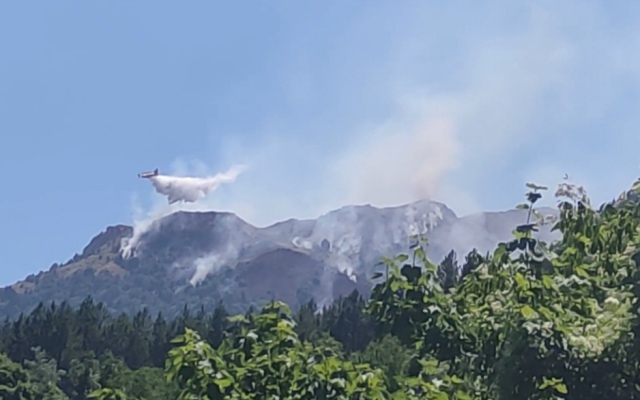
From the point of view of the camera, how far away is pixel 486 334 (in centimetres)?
919

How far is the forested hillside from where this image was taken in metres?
8.31

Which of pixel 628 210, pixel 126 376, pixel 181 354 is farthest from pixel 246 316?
pixel 126 376

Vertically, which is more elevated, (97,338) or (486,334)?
(97,338)

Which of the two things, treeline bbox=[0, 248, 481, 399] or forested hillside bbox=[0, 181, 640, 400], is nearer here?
forested hillside bbox=[0, 181, 640, 400]

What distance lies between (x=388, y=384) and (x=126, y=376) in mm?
49607

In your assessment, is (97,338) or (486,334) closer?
(486,334)

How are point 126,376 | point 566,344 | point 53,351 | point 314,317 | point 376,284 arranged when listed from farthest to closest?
point 314,317, point 53,351, point 126,376, point 376,284, point 566,344

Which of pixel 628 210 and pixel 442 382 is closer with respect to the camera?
pixel 442 382

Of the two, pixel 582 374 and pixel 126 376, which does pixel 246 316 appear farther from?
pixel 126 376

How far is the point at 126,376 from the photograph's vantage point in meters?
57.2

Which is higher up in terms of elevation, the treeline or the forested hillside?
the treeline

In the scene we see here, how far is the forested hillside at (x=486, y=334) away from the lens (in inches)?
327

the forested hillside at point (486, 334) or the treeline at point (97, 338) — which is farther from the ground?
the treeline at point (97, 338)

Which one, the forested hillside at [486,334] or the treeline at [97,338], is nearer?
the forested hillside at [486,334]
